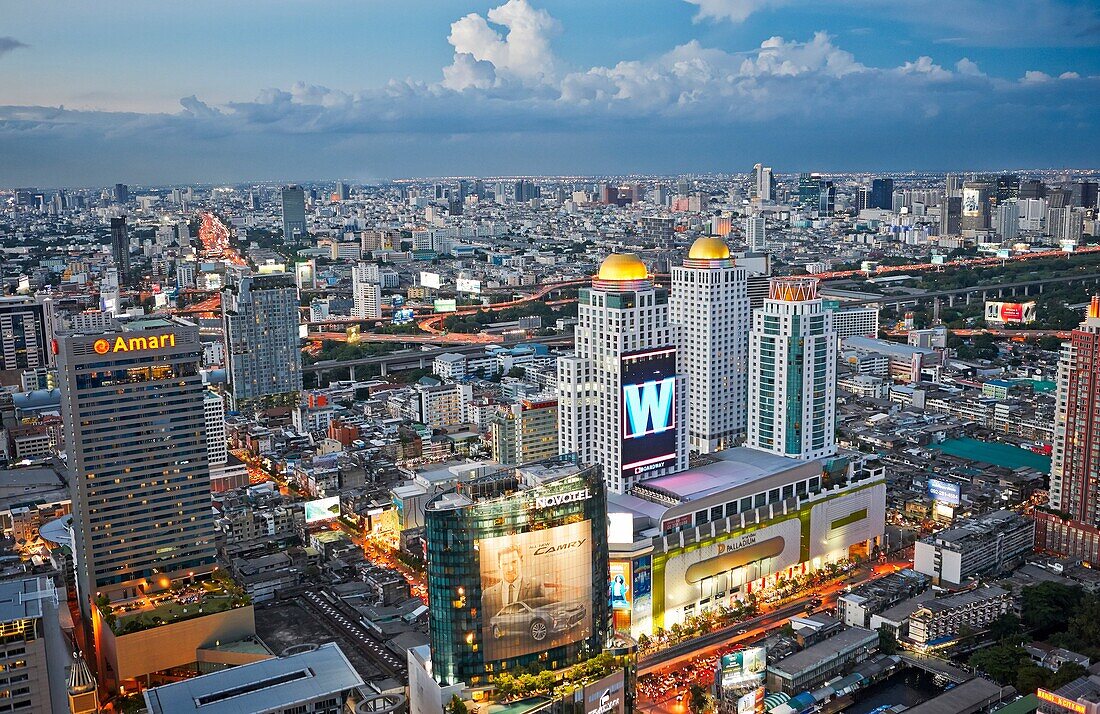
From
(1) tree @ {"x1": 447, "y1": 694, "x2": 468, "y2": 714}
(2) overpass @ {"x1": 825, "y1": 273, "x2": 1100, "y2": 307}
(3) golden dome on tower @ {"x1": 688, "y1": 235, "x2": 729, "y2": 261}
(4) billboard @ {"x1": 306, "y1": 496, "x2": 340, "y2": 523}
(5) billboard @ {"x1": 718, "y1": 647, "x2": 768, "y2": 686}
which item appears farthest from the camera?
(2) overpass @ {"x1": 825, "y1": 273, "x2": 1100, "y2": 307}

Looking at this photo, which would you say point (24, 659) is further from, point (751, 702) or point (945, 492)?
point (945, 492)

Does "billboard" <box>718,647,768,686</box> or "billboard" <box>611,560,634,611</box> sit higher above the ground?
"billboard" <box>611,560,634,611</box>

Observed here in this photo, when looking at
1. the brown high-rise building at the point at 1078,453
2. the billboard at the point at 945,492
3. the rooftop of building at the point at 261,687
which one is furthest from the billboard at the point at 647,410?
the brown high-rise building at the point at 1078,453

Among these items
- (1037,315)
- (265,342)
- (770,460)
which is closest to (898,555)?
(770,460)

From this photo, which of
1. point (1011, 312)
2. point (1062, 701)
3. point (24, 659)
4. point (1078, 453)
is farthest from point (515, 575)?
point (1011, 312)

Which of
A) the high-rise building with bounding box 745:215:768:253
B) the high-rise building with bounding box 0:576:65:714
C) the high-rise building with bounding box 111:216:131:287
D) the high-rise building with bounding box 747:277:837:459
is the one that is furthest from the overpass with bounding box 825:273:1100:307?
the high-rise building with bounding box 0:576:65:714

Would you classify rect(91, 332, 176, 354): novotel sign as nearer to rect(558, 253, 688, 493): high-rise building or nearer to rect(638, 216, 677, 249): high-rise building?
rect(558, 253, 688, 493): high-rise building
